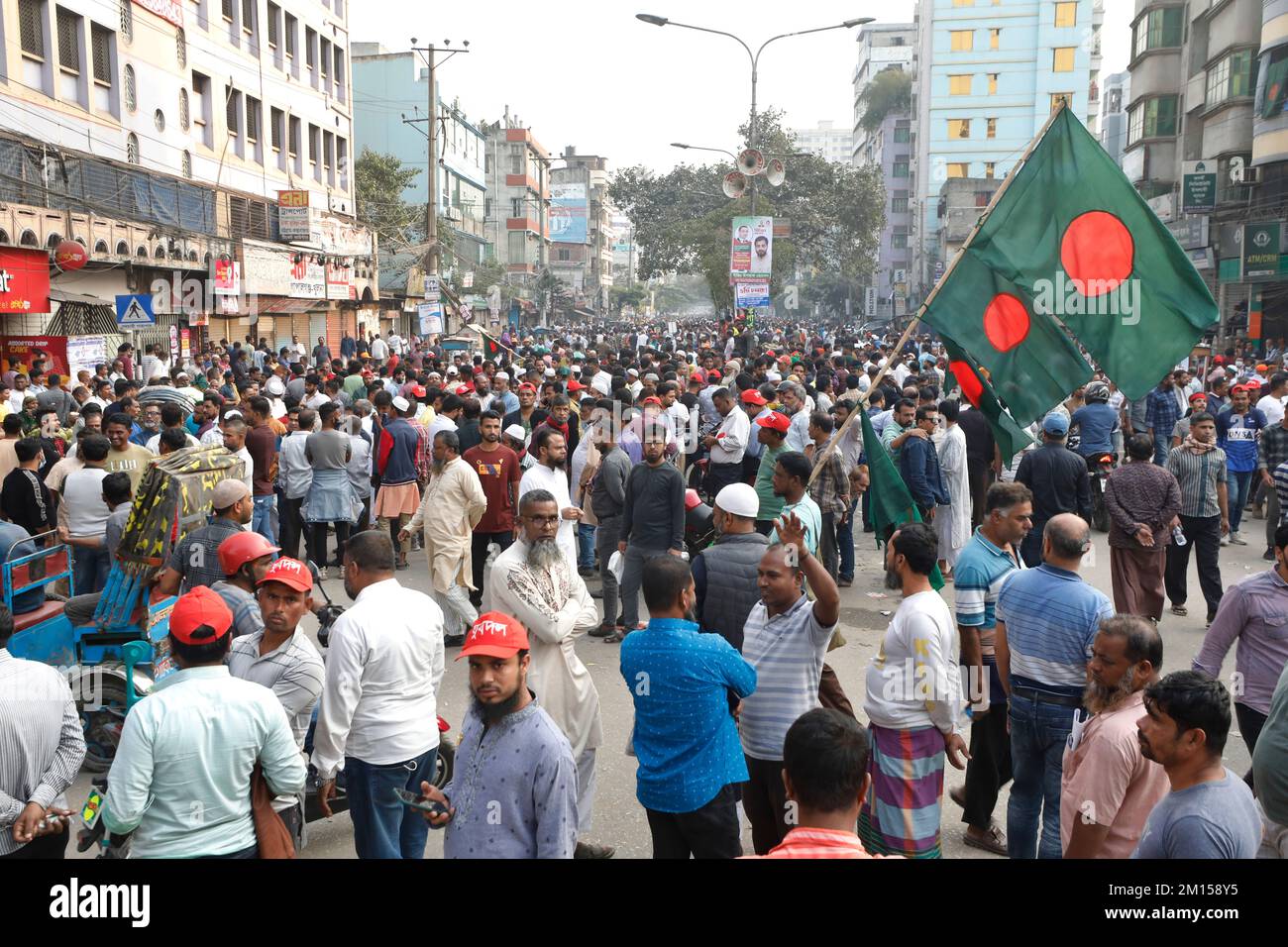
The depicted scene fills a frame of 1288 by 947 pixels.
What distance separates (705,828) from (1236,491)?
10809mm

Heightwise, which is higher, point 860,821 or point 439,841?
point 860,821

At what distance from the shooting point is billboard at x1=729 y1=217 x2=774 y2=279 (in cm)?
2744

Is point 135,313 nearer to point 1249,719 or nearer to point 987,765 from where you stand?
point 987,765

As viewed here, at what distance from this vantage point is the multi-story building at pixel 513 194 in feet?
277

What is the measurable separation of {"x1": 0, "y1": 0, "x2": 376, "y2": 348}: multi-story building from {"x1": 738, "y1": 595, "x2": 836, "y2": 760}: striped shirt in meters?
15.8

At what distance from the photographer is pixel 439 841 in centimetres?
534

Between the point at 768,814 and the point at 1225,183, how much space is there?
35.6 metres

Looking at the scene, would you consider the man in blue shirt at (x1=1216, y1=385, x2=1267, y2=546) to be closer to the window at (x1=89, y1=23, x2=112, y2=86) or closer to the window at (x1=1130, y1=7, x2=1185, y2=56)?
the window at (x1=89, y1=23, x2=112, y2=86)

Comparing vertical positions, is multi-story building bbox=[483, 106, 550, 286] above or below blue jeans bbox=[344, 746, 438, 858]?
above

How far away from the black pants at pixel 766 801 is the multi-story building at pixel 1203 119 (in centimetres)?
3090

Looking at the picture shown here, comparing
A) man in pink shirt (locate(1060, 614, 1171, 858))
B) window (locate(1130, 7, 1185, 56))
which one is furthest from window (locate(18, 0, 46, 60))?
window (locate(1130, 7, 1185, 56))

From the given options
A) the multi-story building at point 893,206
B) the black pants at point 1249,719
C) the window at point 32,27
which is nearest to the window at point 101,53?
the window at point 32,27
